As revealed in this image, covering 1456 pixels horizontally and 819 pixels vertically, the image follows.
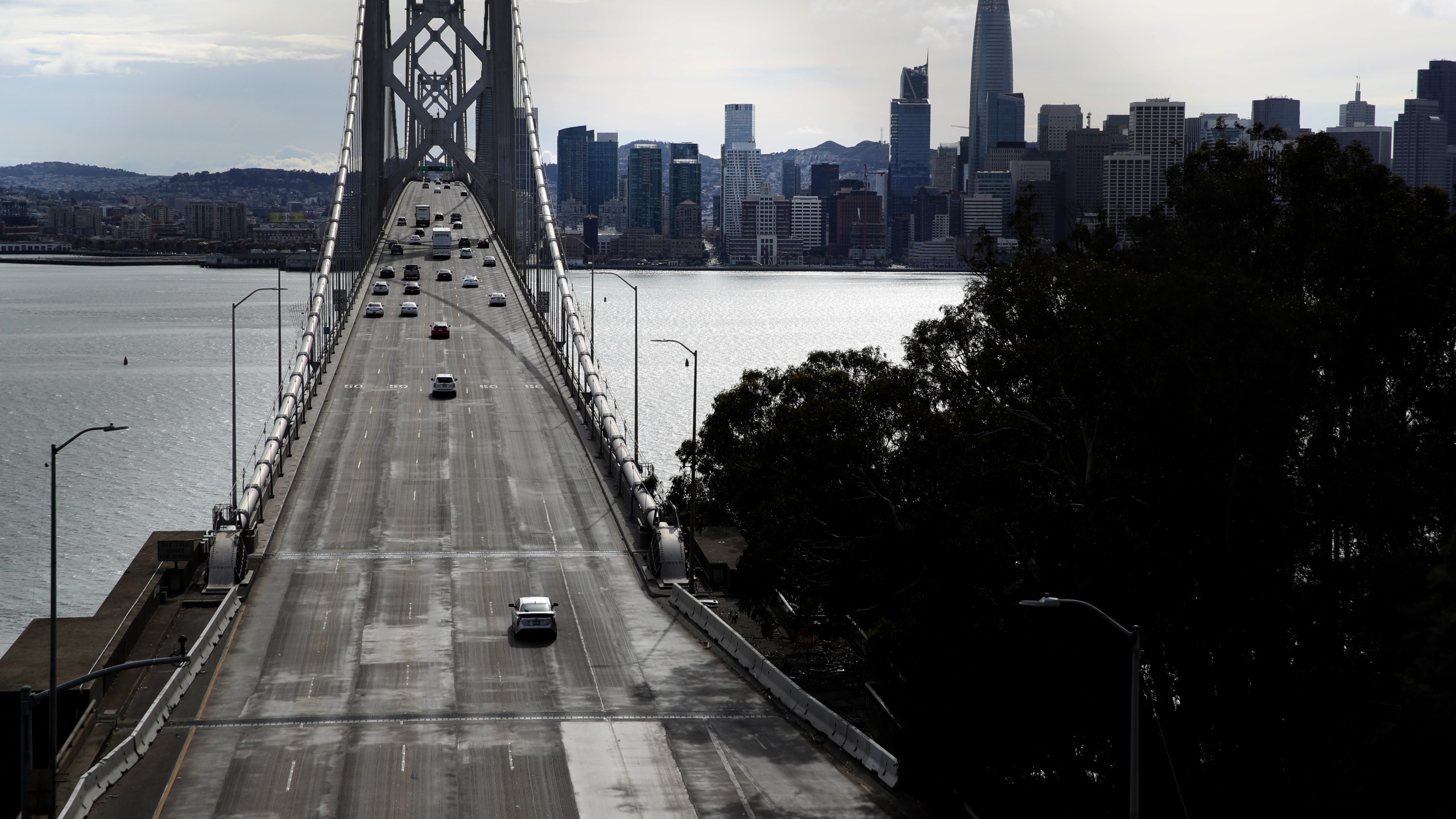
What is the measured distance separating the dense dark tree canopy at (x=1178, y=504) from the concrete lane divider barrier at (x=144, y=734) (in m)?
13.3

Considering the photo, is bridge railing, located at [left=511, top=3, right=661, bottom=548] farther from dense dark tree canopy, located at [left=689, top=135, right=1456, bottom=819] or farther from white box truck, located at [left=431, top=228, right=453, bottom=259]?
dense dark tree canopy, located at [left=689, top=135, right=1456, bottom=819]

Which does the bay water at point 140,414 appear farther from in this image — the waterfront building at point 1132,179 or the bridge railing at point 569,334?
the waterfront building at point 1132,179

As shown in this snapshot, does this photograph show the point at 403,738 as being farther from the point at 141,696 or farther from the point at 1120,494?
the point at 1120,494

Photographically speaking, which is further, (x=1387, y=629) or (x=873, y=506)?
(x=873, y=506)

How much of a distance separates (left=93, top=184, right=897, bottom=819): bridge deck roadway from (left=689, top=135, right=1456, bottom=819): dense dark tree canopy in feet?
11.7

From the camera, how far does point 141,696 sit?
33562 millimetres

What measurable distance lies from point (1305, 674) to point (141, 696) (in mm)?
23975

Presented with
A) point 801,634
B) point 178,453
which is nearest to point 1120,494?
point 801,634

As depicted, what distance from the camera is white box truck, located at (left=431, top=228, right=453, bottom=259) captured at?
407 feet

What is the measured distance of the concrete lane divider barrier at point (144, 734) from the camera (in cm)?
2691

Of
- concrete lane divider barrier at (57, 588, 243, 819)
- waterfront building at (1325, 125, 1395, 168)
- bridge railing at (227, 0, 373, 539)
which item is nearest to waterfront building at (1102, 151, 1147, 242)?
waterfront building at (1325, 125, 1395, 168)

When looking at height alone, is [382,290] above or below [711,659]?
above

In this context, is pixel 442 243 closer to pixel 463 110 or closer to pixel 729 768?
pixel 463 110

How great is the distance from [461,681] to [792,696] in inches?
286
